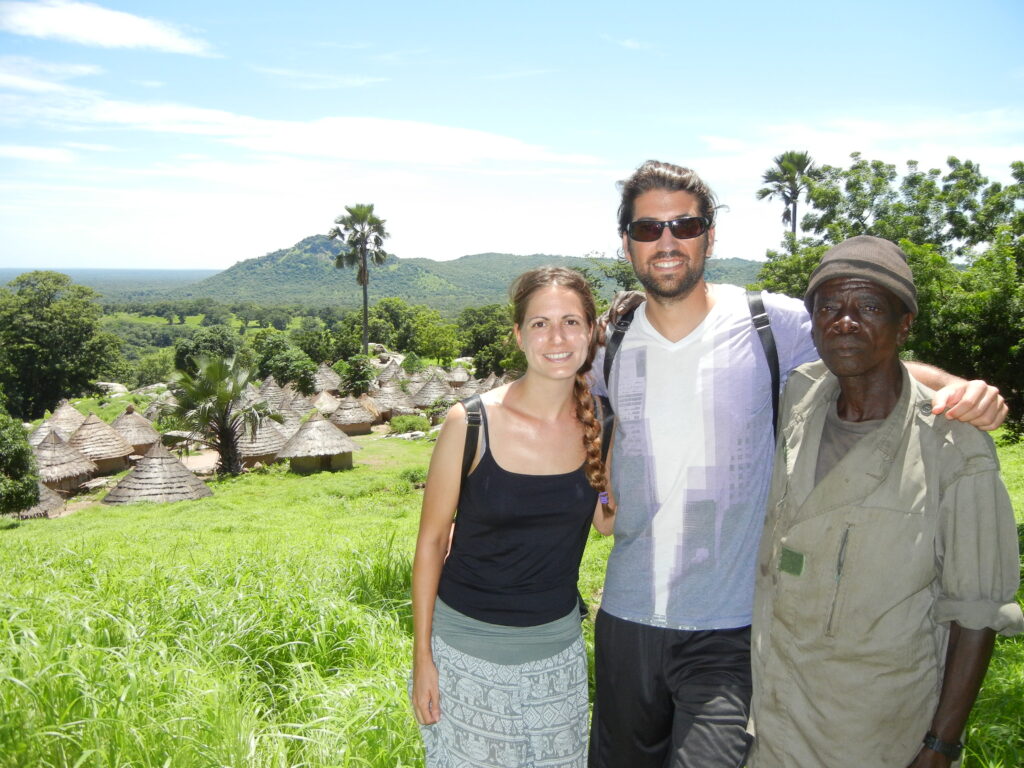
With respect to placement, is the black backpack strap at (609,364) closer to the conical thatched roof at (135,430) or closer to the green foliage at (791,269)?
the green foliage at (791,269)

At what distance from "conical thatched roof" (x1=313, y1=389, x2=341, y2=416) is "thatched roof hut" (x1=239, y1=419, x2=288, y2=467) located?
7118mm

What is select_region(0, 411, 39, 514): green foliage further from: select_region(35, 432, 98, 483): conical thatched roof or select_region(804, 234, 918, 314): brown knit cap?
select_region(804, 234, 918, 314): brown knit cap

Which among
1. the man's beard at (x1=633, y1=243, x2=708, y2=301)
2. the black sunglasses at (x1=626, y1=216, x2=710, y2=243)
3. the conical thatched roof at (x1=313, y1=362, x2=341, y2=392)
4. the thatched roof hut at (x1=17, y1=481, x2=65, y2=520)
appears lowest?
the thatched roof hut at (x1=17, y1=481, x2=65, y2=520)

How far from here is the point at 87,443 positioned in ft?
92.2

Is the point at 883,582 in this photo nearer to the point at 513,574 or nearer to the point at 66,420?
the point at 513,574

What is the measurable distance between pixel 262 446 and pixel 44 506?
26.4 ft

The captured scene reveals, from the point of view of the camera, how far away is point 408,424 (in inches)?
1348

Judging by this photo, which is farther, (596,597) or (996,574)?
(596,597)

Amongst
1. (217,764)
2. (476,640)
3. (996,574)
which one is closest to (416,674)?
(476,640)

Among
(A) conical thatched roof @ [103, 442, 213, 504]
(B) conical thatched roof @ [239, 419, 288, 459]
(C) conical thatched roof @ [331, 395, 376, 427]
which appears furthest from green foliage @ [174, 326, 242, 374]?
(A) conical thatched roof @ [103, 442, 213, 504]

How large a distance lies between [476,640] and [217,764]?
155cm

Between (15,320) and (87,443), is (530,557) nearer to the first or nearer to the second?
(87,443)

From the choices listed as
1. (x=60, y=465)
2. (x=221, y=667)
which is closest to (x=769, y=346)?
(x=221, y=667)

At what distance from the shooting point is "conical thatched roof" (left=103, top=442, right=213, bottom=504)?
Result: 20.6m
